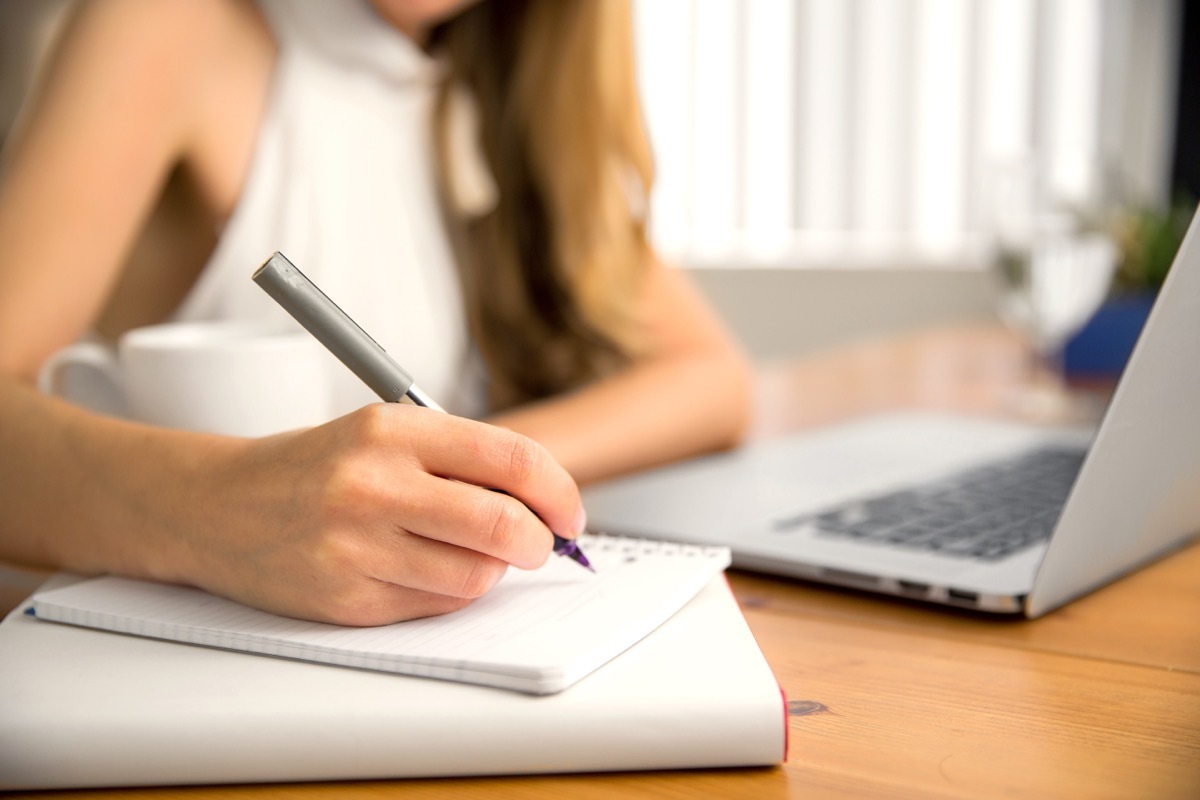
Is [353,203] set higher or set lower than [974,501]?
higher

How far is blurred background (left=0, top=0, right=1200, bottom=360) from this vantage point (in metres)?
2.71

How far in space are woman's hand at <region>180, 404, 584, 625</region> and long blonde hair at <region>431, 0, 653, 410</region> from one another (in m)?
0.65

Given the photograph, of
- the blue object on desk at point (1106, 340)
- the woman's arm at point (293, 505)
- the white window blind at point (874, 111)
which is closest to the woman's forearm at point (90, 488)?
the woman's arm at point (293, 505)

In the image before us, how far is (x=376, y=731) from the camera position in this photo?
1.11 ft

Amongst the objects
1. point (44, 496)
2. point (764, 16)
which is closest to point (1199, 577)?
point (44, 496)

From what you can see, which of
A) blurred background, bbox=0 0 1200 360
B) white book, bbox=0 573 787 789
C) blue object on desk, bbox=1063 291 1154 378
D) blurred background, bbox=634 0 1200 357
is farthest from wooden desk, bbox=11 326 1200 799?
blurred background, bbox=634 0 1200 357

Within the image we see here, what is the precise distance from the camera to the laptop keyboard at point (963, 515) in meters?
0.56

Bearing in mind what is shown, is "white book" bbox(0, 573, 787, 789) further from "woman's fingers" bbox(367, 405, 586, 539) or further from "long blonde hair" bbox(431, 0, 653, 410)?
"long blonde hair" bbox(431, 0, 653, 410)

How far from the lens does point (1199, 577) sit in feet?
1.83

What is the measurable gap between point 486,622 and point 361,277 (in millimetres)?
639

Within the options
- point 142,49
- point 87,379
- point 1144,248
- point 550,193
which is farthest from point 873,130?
point 87,379

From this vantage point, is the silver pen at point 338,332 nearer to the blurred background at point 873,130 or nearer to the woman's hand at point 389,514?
the woman's hand at point 389,514

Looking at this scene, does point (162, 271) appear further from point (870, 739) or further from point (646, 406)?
point (870, 739)

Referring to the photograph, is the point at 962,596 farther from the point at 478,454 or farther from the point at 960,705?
the point at 478,454
